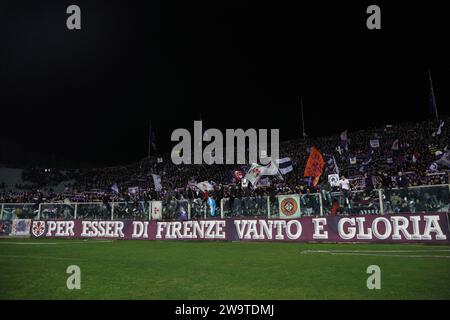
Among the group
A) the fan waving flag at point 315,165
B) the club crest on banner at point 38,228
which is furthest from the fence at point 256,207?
the fan waving flag at point 315,165

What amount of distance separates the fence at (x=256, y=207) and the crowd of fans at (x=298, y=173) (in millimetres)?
424

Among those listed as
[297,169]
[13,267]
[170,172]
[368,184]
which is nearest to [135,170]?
[170,172]

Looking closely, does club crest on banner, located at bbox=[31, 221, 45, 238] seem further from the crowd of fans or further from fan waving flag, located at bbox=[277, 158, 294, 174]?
fan waving flag, located at bbox=[277, 158, 294, 174]

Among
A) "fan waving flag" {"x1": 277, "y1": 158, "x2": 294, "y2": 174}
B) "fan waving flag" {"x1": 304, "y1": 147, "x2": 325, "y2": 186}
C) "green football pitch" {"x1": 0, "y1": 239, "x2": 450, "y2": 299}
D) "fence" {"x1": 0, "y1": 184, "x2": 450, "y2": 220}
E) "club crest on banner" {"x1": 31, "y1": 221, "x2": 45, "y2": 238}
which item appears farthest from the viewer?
"club crest on banner" {"x1": 31, "y1": 221, "x2": 45, "y2": 238}

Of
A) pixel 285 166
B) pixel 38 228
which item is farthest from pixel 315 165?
pixel 38 228

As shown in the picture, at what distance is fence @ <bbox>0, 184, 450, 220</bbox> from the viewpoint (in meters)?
14.5

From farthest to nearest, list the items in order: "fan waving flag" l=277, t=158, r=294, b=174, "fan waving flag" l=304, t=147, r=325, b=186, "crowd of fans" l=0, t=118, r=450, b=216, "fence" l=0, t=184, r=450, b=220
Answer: "fan waving flag" l=277, t=158, r=294, b=174, "crowd of fans" l=0, t=118, r=450, b=216, "fan waving flag" l=304, t=147, r=325, b=186, "fence" l=0, t=184, r=450, b=220

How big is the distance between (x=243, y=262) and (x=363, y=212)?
804 cm

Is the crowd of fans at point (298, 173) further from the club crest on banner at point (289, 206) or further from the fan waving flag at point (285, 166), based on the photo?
the fan waving flag at point (285, 166)

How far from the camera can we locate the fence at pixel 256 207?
47.6 ft

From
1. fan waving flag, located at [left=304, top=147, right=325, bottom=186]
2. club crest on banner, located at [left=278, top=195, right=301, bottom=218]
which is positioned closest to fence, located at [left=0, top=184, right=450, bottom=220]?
club crest on banner, located at [left=278, top=195, right=301, bottom=218]

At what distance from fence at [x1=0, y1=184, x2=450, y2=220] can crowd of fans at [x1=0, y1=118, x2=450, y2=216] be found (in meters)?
0.42

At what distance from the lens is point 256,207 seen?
18.7 m

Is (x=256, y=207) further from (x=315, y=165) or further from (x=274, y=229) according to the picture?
(x=315, y=165)
